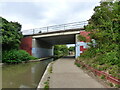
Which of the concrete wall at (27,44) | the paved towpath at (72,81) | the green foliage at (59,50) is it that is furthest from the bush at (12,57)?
the green foliage at (59,50)

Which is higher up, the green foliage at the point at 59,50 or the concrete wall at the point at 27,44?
the concrete wall at the point at 27,44

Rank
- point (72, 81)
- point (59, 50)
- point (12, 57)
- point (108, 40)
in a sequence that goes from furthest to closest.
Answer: point (59, 50) → point (12, 57) → point (108, 40) → point (72, 81)

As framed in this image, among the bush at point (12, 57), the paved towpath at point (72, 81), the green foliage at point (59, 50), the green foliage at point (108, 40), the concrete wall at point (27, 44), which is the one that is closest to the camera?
the paved towpath at point (72, 81)

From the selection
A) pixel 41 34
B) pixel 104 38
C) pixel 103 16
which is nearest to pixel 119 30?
pixel 104 38

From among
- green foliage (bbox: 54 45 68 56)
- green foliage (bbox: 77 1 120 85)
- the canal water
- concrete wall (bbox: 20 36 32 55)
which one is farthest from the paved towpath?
green foliage (bbox: 54 45 68 56)

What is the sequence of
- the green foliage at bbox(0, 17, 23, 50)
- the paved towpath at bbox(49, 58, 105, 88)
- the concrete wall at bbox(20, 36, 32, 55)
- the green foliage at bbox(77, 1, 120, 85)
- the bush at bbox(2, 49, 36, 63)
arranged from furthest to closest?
the concrete wall at bbox(20, 36, 32, 55)
the bush at bbox(2, 49, 36, 63)
the green foliage at bbox(0, 17, 23, 50)
the green foliage at bbox(77, 1, 120, 85)
the paved towpath at bbox(49, 58, 105, 88)

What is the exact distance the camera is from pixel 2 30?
10.0 m

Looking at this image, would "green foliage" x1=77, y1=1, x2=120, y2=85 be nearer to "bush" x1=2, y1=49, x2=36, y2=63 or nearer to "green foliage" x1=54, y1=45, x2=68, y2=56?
"bush" x1=2, y1=49, x2=36, y2=63

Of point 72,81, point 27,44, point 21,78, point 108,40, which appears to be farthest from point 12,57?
point 108,40

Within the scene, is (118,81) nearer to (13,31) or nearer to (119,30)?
(119,30)

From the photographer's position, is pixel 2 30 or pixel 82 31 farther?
pixel 82 31

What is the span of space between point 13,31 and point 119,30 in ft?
38.0

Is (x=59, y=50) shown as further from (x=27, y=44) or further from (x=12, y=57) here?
(x=12, y=57)

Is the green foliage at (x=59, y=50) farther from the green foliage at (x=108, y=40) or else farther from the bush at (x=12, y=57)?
the green foliage at (x=108, y=40)
